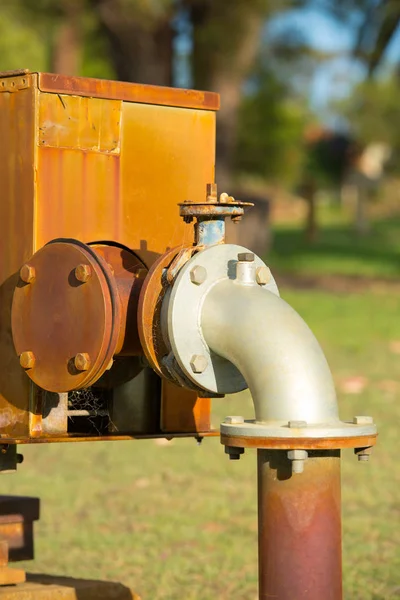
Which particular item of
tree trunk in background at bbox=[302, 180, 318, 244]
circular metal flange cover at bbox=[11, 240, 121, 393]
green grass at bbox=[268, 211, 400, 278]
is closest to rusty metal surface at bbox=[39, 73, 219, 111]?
circular metal flange cover at bbox=[11, 240, 121, 393]

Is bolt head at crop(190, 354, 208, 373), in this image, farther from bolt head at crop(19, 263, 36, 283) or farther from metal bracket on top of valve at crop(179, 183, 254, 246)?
bolt head at crop(19, 263, 36, 283)

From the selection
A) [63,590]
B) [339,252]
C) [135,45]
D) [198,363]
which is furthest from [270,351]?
[339,252]

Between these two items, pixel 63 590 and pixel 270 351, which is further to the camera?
pixel 63 590

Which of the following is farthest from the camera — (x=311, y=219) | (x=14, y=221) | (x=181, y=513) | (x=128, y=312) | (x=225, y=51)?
(x=311, y=219)

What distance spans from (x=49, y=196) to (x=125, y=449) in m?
4.46

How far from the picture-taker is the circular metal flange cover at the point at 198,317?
286 cm

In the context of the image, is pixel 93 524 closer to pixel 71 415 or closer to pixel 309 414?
pixel 71 415

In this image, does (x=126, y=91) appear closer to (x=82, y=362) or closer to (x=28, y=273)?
(x=28, y=273)

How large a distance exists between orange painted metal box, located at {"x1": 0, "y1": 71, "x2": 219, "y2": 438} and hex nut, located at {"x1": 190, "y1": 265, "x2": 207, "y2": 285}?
0.51 m

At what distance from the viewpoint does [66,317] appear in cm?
300

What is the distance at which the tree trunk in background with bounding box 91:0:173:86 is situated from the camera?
15977 millimetres

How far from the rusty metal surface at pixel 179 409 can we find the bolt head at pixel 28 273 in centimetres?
53

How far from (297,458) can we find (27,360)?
2.55ft

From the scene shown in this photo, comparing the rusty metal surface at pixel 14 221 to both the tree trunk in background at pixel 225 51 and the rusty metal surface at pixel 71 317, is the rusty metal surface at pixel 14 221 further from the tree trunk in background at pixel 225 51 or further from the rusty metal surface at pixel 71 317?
the tree trunk in background at pixel 225 51
